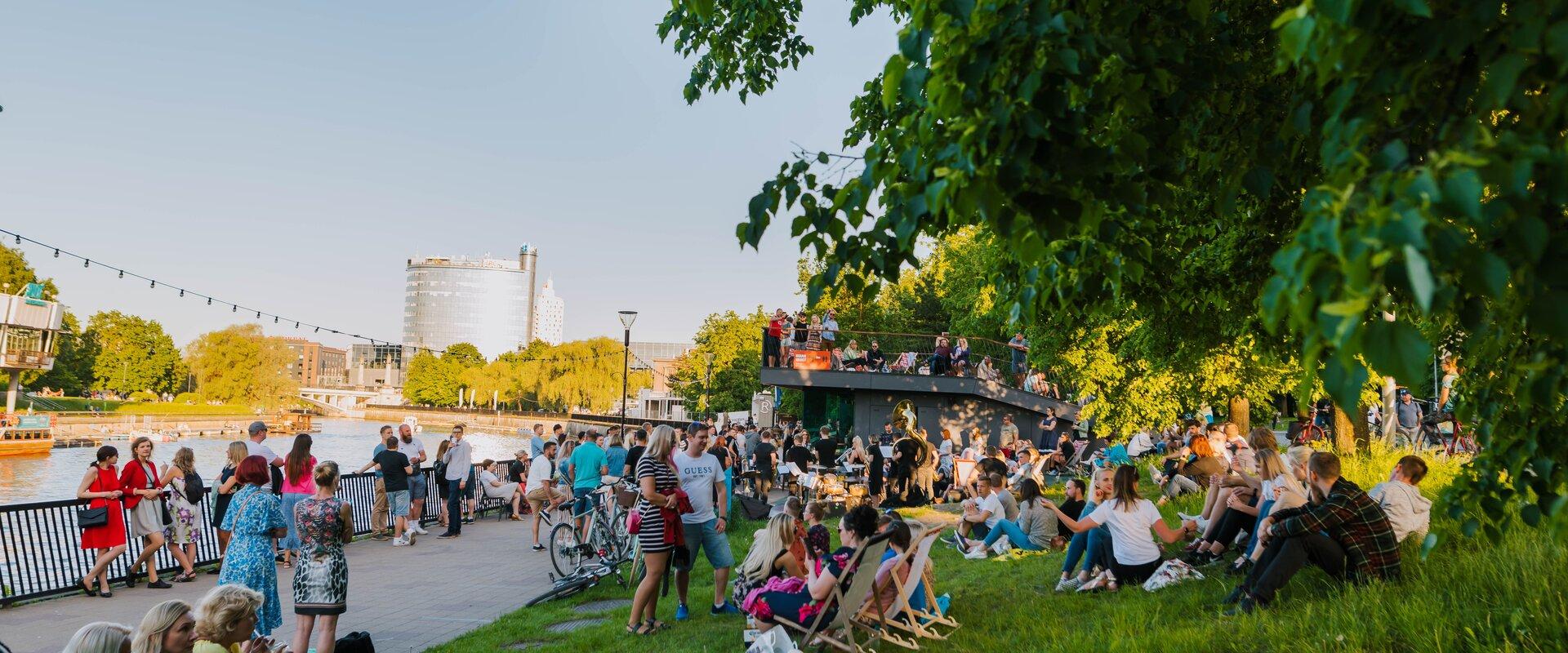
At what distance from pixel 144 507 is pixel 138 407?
84184mm

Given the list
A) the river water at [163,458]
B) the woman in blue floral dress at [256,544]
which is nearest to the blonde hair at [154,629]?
the woman in blue floral dress at [256,544]

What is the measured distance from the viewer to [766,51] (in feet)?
33.3

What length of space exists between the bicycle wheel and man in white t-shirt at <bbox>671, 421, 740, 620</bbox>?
100 inches

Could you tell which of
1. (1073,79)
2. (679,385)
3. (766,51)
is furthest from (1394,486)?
(679,385)

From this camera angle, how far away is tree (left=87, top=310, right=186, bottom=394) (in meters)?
88.5

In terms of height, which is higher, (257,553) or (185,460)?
(185,460)

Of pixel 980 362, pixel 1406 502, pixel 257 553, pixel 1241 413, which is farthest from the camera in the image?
pixel 980 362

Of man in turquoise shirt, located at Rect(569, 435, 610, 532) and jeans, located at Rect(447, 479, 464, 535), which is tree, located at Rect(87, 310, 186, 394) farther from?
man in turquoise shirt, located at Rect(569, 435, 610, 532)

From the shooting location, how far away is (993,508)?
11.6 meters

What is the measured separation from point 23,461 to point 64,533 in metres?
44.0

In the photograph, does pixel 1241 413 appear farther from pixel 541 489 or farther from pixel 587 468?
pixel 541 489

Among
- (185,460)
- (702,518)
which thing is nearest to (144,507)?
(185,460)

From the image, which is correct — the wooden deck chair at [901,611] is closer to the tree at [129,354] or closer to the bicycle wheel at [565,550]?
the bicycle wheel at [565,550]

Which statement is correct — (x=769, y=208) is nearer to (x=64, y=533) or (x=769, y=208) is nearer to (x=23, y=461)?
(x=64, y=533)
